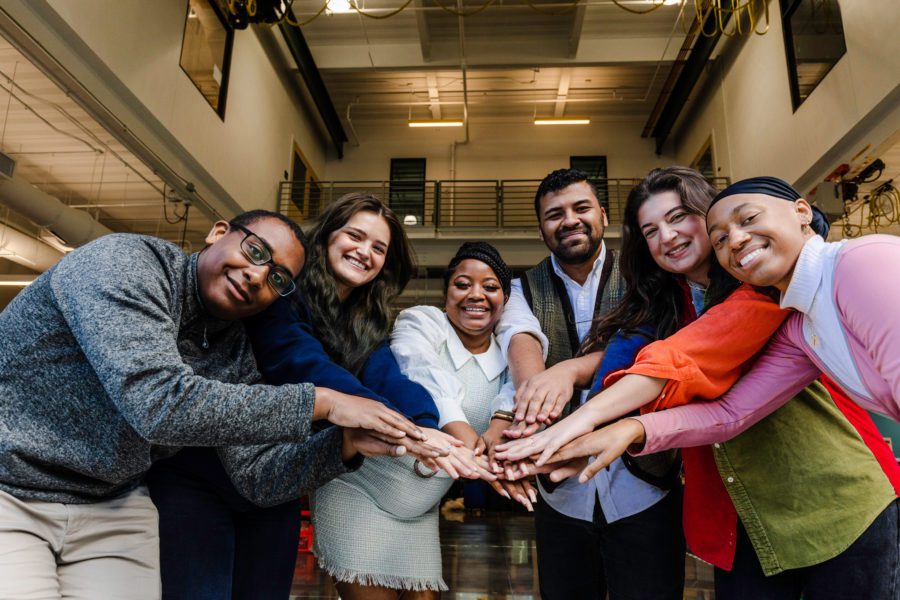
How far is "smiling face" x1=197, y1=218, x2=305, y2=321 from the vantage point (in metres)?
1.37

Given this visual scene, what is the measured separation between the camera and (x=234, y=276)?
54.2 inches

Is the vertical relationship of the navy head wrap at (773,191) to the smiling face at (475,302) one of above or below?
above

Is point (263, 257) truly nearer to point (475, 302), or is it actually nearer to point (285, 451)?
point (285, 451)

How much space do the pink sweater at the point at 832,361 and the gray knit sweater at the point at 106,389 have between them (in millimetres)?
902

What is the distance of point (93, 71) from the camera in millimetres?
5875

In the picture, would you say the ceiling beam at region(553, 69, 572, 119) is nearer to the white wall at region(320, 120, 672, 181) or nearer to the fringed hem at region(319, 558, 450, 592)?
the white wall at region(320, 120, 672, 181)

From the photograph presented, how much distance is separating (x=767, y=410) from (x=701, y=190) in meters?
0.64

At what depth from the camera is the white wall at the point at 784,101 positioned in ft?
20.0

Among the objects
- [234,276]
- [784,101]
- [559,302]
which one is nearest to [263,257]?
[234,276]

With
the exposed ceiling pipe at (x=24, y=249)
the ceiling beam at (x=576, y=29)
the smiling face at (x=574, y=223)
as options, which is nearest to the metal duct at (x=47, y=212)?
the exposed ceiling pipe at (x=24, y=249)

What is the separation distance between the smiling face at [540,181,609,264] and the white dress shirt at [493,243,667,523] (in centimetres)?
7

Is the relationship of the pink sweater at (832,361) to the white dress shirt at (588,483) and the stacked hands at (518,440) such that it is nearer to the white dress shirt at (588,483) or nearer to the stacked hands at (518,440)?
the stacked hands at (518,440)

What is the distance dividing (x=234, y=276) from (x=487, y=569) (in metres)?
3.78

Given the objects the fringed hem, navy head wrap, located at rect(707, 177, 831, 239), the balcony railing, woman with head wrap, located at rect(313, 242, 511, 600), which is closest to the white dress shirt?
woman with head wrap, located at rect(313, 242, 511, 600)
